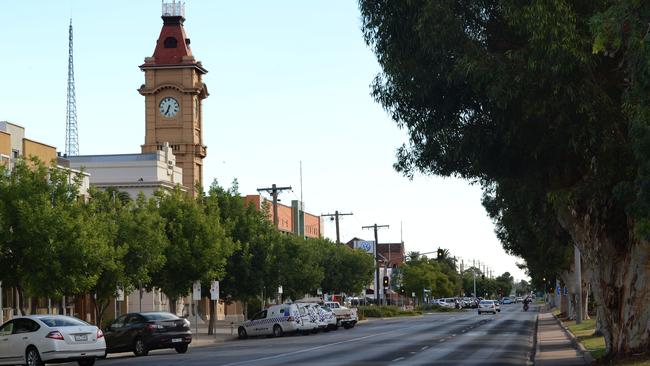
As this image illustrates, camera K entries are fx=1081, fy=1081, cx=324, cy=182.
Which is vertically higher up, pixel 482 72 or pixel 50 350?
pixel 482 72

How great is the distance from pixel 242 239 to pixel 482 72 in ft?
136

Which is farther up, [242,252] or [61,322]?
[242,252]

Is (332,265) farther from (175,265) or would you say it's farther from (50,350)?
(50,350)

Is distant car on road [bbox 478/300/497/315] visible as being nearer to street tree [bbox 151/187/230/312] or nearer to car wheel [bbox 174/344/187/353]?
street tree [bbox 151/187/230/312]

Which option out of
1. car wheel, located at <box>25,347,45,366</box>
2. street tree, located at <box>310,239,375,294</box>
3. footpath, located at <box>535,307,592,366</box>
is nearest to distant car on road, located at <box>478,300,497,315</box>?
street tree, located at <box>310,239,375,294</box>

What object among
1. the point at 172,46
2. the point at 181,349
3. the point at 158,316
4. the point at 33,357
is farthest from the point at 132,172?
the point at 33,357

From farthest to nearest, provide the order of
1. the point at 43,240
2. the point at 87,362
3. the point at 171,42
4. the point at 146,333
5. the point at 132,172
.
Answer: the point at 171,42 → the point at 132,172 → the point at 43,240 → the point at 146,333 → the point at 87,362

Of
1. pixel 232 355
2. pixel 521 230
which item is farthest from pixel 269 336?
pixel 232 355

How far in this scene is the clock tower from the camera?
95.1m

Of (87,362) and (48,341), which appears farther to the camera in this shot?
(87,362)

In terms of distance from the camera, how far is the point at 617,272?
23188 millimetres

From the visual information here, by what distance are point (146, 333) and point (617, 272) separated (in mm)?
18320

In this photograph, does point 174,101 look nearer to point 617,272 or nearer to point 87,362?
point 87,362

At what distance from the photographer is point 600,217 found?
22938 mm
